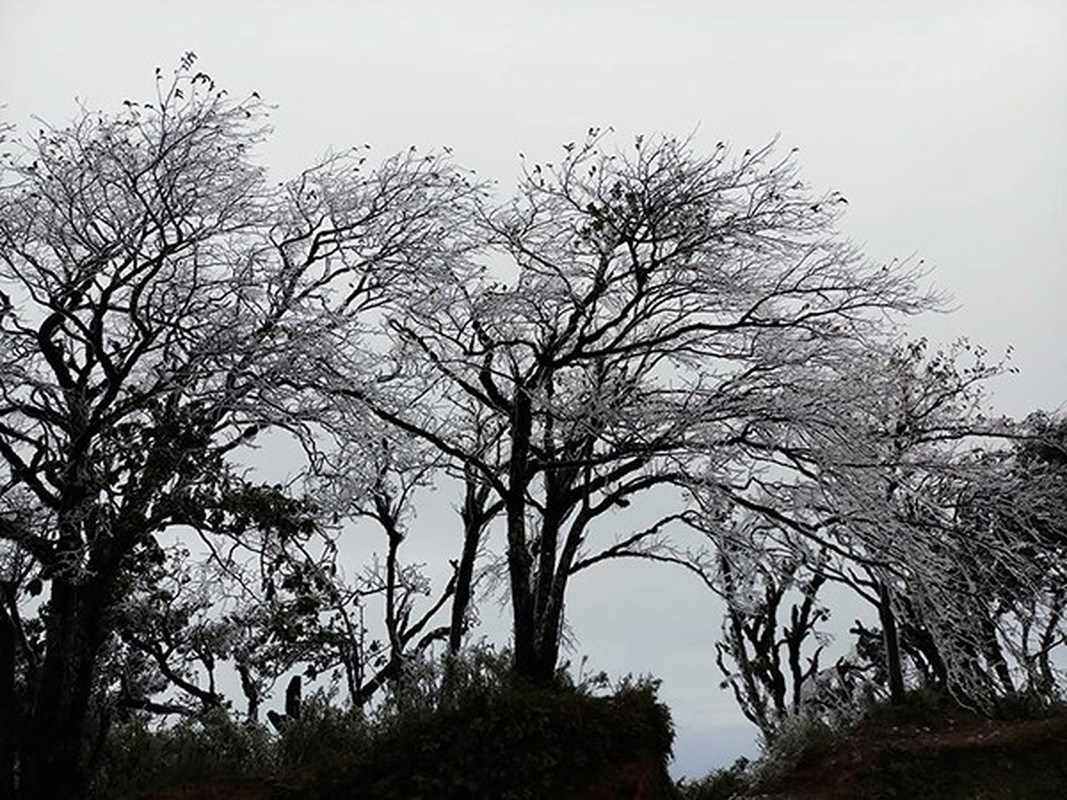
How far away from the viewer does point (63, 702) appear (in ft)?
36.2

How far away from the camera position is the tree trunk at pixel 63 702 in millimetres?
10992

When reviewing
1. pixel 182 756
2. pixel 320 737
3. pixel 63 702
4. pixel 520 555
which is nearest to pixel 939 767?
pixel 520 555

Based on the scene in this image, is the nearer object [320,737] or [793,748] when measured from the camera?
[320,737]

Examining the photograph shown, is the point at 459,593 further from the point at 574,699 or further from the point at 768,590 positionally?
the point at 574,699

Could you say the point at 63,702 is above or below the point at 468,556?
below

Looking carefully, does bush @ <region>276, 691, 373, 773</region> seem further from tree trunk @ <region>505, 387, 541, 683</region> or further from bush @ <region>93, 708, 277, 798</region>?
tree trunk @ <region>505, 387, 541, 683</region>

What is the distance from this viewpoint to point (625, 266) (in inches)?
539

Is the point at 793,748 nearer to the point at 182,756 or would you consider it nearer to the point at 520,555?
the point at 520,555

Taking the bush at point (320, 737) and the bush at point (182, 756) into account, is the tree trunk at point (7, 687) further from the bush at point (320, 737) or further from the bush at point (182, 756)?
the bush at point (320, 737)

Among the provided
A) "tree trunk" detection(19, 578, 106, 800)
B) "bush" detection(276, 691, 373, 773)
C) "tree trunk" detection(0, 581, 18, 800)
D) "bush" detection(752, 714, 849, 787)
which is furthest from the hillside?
"tree trunk" detection(0, 581, 18, 800)

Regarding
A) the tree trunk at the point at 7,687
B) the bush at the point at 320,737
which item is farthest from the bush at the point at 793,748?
the tree trunk at the point at 7,687

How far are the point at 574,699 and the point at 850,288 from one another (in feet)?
20.0

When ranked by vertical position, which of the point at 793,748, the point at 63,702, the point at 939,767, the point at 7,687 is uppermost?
the point at 7,687

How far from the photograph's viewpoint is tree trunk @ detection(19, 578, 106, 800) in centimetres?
1099
